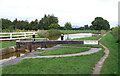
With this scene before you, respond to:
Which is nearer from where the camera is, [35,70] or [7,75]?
[7,75]

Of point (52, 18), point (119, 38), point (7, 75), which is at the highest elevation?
point (52, 18)

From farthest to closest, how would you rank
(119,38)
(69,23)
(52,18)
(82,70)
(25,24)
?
(69,23)
(52,18)
(25,24)
(119,38)
(82,70)

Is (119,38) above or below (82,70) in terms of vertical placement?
above

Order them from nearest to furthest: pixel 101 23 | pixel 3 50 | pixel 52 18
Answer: pixel 3 50 → pixel 101 23 → pixel 52 18

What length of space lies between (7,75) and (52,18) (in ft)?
268

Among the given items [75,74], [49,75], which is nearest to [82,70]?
[75,74]

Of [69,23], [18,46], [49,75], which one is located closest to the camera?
[49,75]

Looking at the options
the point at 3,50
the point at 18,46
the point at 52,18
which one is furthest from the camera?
the point at 52,18

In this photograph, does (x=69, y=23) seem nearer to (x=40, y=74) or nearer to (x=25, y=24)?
(x=25, y=24)

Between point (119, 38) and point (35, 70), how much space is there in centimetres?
1408

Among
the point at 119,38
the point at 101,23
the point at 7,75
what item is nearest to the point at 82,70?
the point at 7,75

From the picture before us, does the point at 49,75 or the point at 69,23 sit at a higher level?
the point at 69,23

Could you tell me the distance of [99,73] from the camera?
552 cm

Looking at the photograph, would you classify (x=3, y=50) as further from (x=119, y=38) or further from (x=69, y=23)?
(x=69, y=23)
